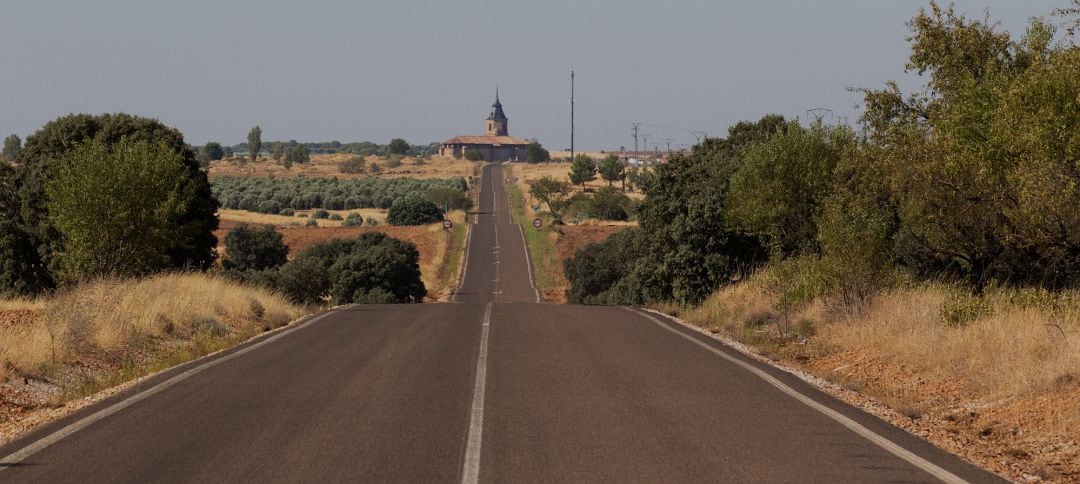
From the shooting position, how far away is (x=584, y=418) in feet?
35.6

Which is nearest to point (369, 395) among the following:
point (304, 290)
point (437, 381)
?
point (437, 381)

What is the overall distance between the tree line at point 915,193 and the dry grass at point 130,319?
40.7ft

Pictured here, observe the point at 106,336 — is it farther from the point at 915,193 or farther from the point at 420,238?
the point at 420,238

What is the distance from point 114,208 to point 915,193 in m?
23.2

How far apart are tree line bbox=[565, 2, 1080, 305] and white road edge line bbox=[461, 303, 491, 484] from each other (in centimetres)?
899

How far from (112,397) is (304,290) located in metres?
40.6

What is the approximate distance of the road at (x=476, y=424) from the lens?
8469 millimetres

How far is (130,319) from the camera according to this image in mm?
19578

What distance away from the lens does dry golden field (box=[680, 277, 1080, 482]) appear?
10086mm

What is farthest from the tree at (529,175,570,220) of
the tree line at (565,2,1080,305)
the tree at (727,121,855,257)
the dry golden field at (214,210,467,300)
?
the tree at (727,121,855,257)

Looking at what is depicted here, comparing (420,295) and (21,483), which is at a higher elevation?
(21,483)

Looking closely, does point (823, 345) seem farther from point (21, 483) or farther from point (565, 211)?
point (565, 211)

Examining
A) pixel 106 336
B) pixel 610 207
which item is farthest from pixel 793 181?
pixel 610 207

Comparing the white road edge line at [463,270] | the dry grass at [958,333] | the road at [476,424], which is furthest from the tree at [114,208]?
the white road edge line at [463,270]
